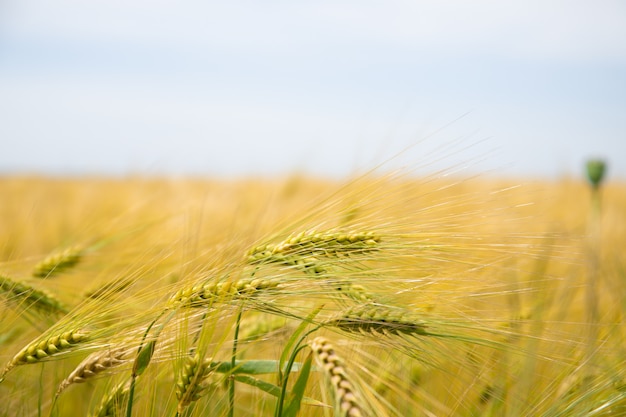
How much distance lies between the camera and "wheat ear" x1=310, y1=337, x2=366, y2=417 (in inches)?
26.4

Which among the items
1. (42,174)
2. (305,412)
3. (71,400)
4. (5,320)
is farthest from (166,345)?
Answer: (42,174)

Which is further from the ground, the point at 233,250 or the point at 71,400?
the point at 233,250

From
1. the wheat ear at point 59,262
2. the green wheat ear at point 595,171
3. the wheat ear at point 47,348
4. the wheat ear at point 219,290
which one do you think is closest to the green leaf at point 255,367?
the wheat ear at point 219,290

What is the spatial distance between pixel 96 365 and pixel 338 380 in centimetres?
42

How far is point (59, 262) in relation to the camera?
151 cm

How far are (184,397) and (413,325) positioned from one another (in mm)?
368

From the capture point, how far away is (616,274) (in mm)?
1610

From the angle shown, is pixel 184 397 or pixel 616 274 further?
pixel 616 274

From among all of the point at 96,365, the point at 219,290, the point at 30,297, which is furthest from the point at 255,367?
the point at 30,297

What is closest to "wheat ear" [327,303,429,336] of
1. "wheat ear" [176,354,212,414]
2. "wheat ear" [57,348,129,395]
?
"wheat ear" [176,354,212,414]

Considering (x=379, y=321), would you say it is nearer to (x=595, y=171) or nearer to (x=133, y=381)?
(x=133, y=381)

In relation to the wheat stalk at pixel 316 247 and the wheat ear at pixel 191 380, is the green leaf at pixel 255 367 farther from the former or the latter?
the wheat stalk at pixel 316 247

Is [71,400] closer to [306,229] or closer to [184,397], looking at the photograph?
[184,397]

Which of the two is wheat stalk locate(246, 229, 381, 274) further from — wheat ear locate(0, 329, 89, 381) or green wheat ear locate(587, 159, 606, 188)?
green wheat ear locate(587, 159, 606, 188)
